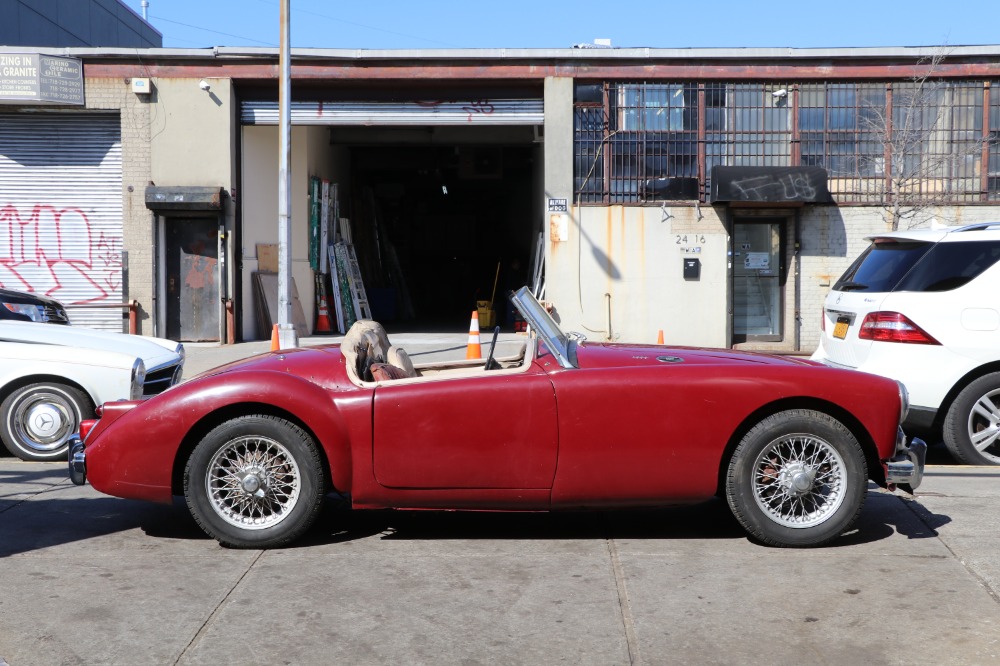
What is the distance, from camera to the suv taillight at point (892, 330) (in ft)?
24.0

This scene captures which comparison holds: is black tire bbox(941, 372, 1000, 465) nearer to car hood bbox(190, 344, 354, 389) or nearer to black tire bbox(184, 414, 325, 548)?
car hood bbox(190, 344, 354, 389)

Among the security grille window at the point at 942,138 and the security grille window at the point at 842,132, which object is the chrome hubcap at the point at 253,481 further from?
the security grille window at the point at 942,138

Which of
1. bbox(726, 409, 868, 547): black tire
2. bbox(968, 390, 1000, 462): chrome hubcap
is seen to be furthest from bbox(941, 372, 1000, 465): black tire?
bbox(726, 409, 868, 547): black tire

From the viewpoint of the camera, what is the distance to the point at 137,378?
7.97 meters

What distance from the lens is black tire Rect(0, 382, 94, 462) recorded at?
309 inches

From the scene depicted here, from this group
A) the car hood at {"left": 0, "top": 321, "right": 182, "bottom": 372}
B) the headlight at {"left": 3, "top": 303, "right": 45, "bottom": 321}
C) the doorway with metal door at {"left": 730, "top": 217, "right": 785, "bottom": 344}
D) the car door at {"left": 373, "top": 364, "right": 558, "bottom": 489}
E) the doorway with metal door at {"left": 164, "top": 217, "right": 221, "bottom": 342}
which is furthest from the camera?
the doorway with metal door at {"left": 730, "top": 217, "right": 785, "bottom": 344}

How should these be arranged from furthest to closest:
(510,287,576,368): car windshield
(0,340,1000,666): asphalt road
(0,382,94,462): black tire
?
(0,382,94,462): black tire → (510,287,576,368): car windshield → (0,340,1000,666): asphalt road

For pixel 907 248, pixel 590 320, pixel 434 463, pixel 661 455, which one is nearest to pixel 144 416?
pixel 434 463

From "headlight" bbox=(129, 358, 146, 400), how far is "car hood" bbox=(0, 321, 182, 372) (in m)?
→ 0.18

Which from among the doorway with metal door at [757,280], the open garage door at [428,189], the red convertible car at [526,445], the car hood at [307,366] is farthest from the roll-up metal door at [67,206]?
the red convertible car at [526,445]

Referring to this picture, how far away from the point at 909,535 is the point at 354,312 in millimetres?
17259

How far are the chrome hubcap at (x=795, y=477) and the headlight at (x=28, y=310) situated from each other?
29.9ft

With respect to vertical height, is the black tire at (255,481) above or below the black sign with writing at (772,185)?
below

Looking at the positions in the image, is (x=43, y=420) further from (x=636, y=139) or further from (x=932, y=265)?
(x=636, y=139)
